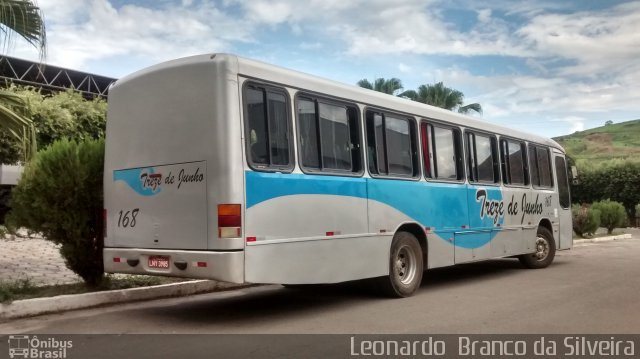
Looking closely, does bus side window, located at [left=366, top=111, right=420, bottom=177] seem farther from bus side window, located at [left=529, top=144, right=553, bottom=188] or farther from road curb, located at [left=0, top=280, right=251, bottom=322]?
bus side window, located at [left=529, top=144, right=553, bottom=188]

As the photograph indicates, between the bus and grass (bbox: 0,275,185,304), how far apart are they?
1120mm

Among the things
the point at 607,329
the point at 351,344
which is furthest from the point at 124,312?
the point at 607,329

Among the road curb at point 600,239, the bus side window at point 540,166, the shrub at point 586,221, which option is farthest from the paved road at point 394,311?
the shrub at point 586,221

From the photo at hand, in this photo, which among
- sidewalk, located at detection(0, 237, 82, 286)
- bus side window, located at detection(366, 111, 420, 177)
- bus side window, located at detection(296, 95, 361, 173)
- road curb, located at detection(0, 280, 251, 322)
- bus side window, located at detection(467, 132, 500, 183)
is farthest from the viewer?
bus side window, located at detection(467, 132, 500, 183)

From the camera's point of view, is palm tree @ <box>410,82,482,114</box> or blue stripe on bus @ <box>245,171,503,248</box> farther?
palm tree @ <box>410,82,482,114</box>

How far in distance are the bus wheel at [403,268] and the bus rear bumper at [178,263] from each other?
290cm

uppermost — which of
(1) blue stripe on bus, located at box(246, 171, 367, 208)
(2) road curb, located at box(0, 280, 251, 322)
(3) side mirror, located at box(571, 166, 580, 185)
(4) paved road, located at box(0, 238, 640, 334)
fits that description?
(3) side mirror, located at box(571, 166, 580, 185)

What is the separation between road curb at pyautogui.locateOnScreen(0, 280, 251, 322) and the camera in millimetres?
7281

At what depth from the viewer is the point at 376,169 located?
8508mm

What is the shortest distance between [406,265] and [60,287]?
510 cm

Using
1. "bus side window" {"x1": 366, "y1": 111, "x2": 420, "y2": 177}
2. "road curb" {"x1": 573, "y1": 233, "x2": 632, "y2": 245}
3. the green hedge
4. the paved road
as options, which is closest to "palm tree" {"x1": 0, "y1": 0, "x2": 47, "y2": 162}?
the paved road

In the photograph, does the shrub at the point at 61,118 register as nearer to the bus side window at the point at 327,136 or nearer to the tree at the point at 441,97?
the bus side window at the point at 327,136

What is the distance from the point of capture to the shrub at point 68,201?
8172mm

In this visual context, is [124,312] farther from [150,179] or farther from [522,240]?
[522,240]
